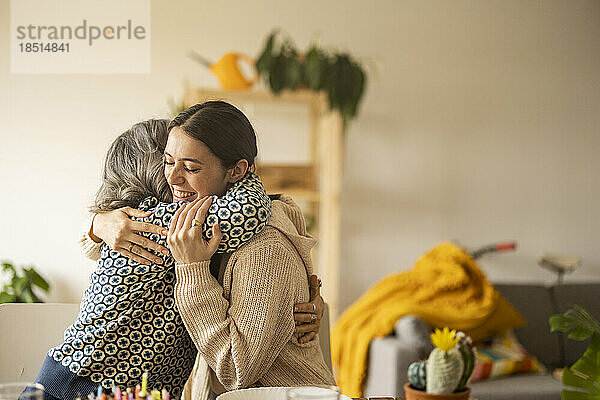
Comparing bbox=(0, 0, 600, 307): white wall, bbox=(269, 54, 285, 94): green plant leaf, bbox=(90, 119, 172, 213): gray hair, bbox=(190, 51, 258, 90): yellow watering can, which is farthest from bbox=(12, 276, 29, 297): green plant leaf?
bbox=(90, 119, 172, 213): gray hair

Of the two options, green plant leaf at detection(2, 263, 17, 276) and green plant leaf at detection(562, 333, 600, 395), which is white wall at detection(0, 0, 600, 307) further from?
green plant leaf at detection(562, 333, 600, 395)

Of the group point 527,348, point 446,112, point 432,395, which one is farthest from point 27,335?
point 446,112

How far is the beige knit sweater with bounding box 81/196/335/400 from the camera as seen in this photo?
4.13ft

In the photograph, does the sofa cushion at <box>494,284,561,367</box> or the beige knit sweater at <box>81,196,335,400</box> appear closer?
the beige knit sweater at <box>81,196,335,400</box>

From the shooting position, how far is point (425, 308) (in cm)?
294

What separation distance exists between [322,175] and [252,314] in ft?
7.57

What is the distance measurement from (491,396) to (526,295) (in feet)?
2.57

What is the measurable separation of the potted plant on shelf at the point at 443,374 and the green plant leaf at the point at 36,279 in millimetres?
2419

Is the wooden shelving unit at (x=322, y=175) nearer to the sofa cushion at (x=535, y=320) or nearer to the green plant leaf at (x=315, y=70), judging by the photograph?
the green plant leaf at (x=315, y=70)

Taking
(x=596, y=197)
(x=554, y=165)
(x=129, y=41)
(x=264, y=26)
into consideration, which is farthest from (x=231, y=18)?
(x=596, y=197)

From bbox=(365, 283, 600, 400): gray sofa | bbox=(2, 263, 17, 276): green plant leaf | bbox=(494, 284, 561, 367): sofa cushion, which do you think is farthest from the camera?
bbox=(494, 284, 561, 367): sofa cushion

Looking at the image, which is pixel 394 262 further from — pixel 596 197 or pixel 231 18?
pixel 231 18

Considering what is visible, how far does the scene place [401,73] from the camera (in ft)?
13.1

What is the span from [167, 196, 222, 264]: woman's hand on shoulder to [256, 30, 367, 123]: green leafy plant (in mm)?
2255
